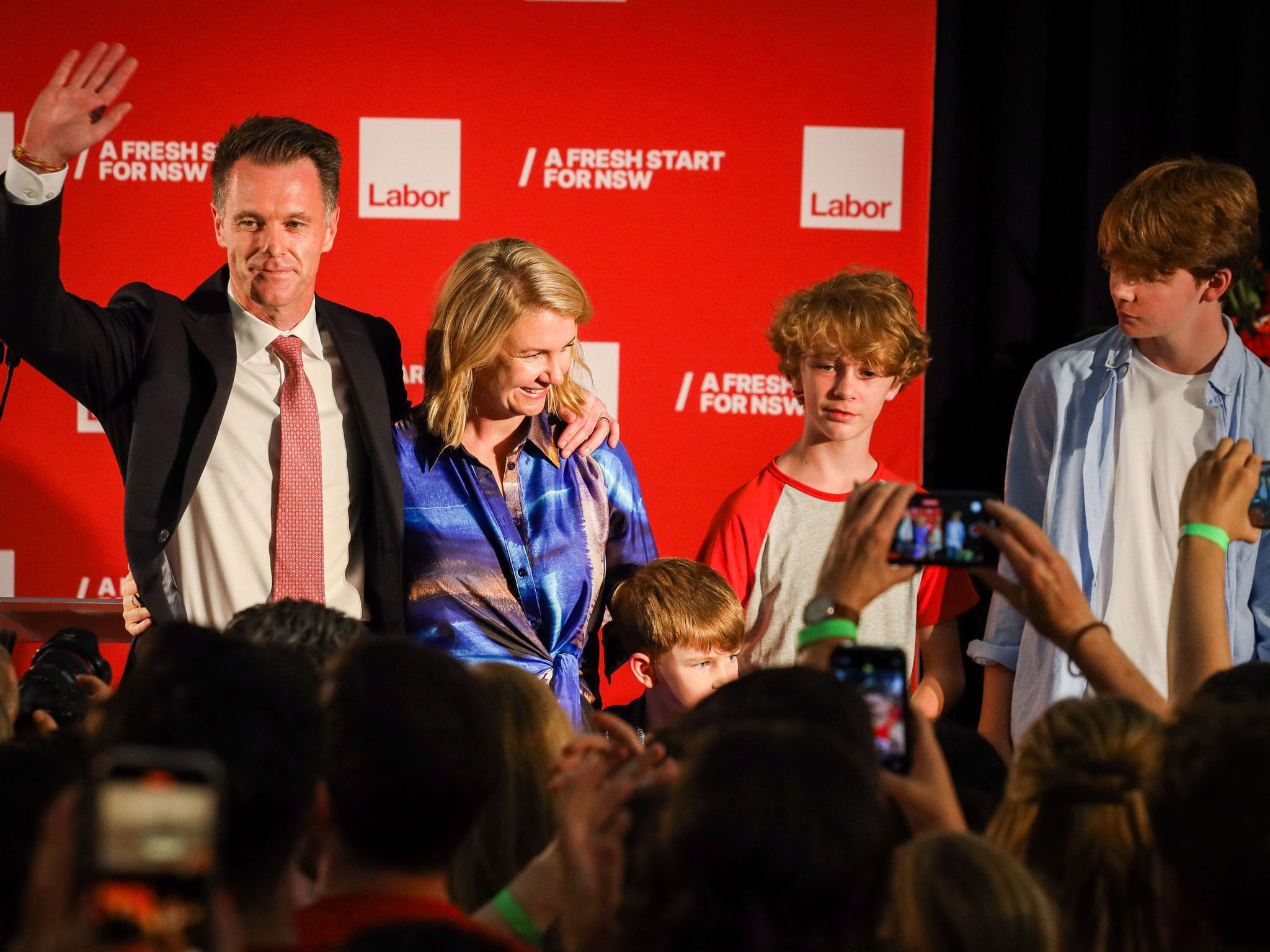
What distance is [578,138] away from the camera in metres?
3.86

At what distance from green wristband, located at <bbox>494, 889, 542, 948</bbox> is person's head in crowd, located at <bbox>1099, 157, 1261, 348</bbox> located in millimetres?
2074

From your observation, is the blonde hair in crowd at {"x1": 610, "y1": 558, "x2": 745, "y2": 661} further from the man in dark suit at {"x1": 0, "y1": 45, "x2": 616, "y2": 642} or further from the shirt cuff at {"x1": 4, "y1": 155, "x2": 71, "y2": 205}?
the shirt cuff at {"x1": 4, "y1": 155, "x2": 71, "y2": 205}

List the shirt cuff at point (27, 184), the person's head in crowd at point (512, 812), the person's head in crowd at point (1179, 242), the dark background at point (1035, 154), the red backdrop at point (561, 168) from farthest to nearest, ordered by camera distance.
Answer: the dark background at point (1035, 154), the red backdrop at point (561, 168), the person's head in crowd at point (1179, 242), the shirt cuff at point (27, 184), the person's head in crowd at point (512, 812)

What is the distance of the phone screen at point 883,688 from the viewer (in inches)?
62.2

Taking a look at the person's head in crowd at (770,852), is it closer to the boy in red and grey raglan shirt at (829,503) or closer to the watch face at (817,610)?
the watch face at (817,610)

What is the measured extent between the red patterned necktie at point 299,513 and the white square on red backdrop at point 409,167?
122 cm

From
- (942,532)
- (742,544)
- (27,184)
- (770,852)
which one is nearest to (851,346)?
(742,544)

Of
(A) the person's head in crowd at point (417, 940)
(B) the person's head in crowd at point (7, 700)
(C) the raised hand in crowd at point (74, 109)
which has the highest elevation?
(C) the raised hand in crowd at point (74, 109)

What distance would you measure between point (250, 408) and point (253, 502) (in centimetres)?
20

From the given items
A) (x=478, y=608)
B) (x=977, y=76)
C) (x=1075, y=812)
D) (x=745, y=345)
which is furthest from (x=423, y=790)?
(x=977, y=76)

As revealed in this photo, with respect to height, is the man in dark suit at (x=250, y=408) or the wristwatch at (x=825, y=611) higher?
the man in dark suit at (x=250, y=408)

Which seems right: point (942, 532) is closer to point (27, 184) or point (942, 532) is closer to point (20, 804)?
point (20, 804)

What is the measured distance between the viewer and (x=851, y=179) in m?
3.84

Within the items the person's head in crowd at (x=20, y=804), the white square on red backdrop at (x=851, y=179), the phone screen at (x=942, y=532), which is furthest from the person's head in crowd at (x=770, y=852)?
the white square on red backdrop at (x=851, y=179)
